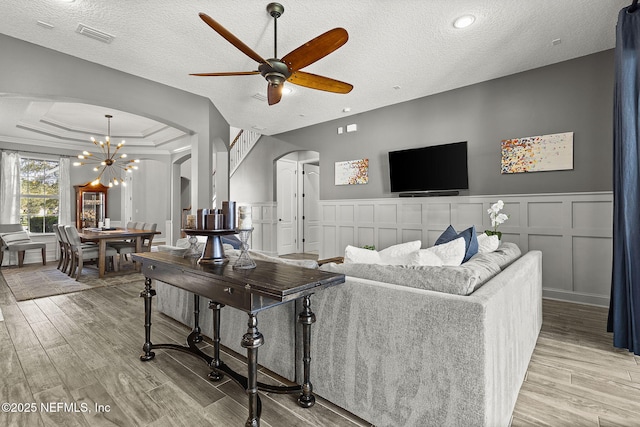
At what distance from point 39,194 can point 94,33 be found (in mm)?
5890

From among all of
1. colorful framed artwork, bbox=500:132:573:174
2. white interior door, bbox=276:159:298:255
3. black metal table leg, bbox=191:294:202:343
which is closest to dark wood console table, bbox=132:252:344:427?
black metal table leg, bbox=191:294:202:343

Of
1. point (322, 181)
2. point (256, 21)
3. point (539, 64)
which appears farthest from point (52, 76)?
point (539, 64)

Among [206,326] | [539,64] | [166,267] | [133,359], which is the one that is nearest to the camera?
[166,267]

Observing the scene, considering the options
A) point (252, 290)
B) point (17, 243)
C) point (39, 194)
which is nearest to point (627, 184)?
point (252, 290)

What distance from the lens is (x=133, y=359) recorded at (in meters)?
2.24

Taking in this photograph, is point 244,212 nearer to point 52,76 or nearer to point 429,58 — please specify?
point 429,58

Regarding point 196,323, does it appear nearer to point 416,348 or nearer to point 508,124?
point 416,348

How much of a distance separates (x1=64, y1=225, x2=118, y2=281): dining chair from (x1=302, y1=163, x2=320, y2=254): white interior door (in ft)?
14.0

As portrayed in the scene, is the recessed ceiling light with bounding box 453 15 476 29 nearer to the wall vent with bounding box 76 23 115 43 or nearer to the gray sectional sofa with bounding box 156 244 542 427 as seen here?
the gray sectional sofa with bounding box 156 244 542 427

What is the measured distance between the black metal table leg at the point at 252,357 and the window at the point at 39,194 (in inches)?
324

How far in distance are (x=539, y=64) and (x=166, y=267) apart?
4.72m

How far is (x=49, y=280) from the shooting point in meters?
4.74

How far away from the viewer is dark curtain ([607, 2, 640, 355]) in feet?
7.45

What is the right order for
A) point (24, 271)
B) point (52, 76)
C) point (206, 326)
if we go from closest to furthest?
point (206, 326)
point (52, 76)
point (24, 271)
